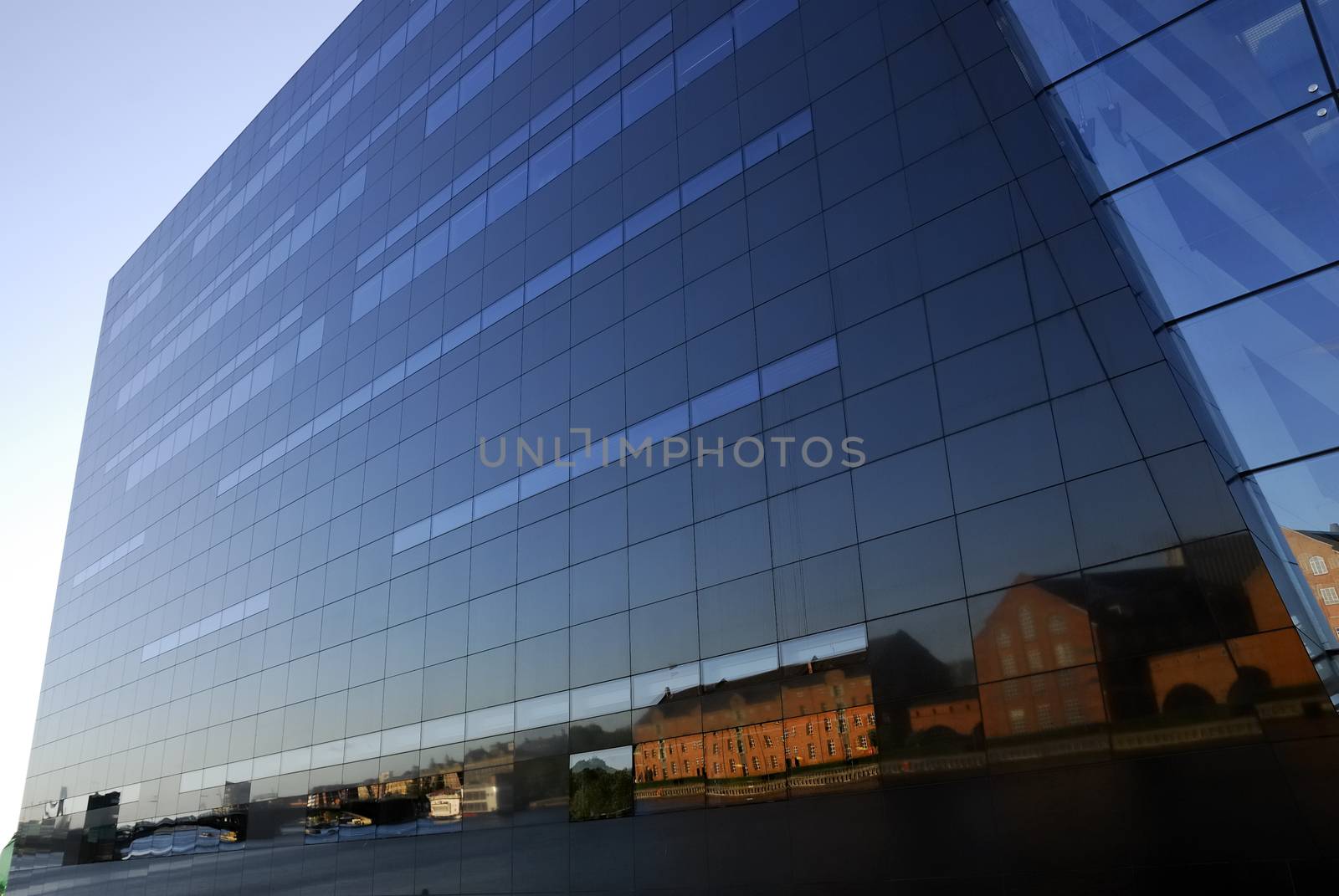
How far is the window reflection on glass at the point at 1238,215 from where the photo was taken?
50.2ft

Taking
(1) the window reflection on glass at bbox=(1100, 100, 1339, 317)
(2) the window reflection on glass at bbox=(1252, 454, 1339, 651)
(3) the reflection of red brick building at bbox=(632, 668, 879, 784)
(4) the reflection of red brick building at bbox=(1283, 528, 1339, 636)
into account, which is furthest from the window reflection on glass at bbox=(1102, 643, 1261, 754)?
(1) the window reflection on glass at bbox=(1100, 100, 1339, 317)

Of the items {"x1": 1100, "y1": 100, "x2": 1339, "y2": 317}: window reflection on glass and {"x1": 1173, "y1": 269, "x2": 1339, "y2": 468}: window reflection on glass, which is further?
{"x1": 1100, "y1": 100, "x2": 1339, "y2": 317}: window reflection on glass

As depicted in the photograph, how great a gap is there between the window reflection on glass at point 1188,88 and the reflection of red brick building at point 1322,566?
6.34m

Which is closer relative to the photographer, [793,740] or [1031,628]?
[1031,628]

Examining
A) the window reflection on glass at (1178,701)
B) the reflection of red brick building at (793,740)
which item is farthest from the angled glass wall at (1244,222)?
the reflection of red brick building at (793,740)

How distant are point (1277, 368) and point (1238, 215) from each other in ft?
8.10

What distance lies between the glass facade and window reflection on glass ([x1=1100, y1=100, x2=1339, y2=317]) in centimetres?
6

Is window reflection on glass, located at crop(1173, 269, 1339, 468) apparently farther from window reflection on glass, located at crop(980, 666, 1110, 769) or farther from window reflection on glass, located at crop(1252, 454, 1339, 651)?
window reflection on glass, located at crop(980, 666, 1110, 769)

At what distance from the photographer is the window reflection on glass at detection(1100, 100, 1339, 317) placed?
1531cm

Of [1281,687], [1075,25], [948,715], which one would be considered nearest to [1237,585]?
[1281,687]

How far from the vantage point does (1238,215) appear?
16.0m

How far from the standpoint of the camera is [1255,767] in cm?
1434

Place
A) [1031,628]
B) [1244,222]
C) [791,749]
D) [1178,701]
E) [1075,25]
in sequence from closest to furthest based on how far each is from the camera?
[1178,701] → [1244,222] → [1031,628] → [1075,25] → [791,749]

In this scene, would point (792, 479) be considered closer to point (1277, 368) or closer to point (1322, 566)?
point (1277, 368)
